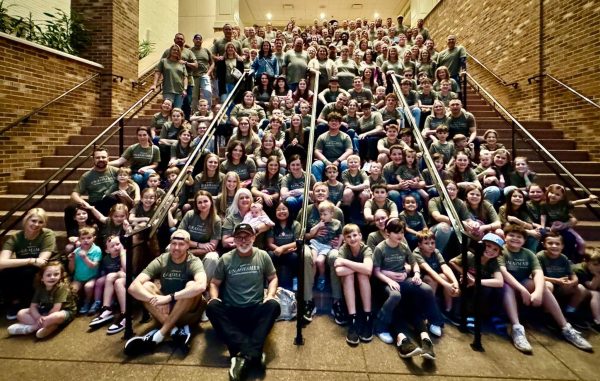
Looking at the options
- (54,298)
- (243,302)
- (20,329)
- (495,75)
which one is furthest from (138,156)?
(495,75)

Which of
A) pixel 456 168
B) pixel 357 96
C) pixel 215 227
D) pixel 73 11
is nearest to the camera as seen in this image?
pixel 215 227

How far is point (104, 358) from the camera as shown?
8.23 ft

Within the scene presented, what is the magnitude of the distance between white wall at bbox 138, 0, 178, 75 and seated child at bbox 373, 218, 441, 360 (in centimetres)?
1120

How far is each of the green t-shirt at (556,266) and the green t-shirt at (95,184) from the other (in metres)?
5.22

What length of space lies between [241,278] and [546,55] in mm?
7556

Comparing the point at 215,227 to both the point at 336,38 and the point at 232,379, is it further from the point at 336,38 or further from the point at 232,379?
the point at 336,38

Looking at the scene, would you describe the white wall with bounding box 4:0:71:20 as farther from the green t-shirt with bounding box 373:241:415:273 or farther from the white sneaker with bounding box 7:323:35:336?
the green t-shirt with bounding box 373:241:415:273

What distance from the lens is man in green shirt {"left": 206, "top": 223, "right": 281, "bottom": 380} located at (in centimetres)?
247

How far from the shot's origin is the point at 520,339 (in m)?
2.72

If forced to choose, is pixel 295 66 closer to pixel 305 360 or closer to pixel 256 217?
pixel 256 217

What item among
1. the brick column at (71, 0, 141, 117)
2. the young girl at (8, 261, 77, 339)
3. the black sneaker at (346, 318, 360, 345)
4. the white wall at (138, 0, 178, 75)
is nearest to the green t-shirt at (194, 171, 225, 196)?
the young girl at (8, 261, 77, 339)

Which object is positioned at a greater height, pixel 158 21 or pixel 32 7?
pixel 158 21

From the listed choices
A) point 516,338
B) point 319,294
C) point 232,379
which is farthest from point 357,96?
point 232,379

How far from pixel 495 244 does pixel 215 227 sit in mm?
2833
